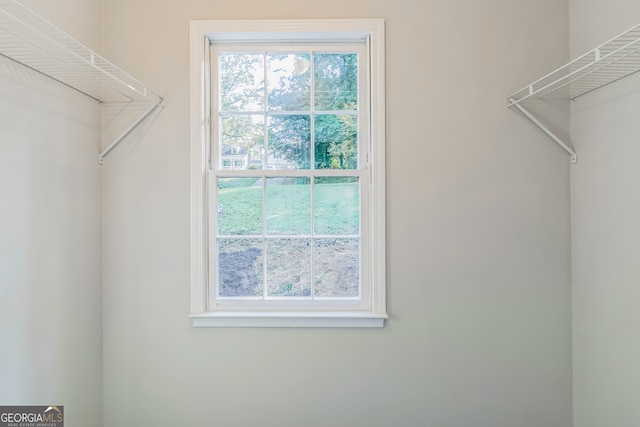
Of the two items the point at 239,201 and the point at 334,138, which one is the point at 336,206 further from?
the point at 239,201

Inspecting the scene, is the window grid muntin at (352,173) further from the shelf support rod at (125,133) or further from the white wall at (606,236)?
the white wall at (606,236)

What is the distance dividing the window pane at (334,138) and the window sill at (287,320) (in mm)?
751

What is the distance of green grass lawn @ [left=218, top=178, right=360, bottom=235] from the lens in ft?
6.11

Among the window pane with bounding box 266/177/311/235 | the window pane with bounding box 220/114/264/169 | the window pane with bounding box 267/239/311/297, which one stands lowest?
the window pane with bounding box 267/239/311/297

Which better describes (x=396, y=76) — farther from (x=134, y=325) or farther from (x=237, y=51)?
(x=134, y=325)

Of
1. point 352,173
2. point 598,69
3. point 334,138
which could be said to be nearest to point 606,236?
point 598,69

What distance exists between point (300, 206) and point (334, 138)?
1.29 ft

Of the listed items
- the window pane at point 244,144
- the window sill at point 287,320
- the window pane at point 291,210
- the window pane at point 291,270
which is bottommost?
the window sill at point 287,320

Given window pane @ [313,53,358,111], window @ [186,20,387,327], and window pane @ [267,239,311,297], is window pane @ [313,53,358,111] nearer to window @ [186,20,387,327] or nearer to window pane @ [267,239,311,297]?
window @ [186,20,387,327]

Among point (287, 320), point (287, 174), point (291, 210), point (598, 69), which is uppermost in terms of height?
point (598, 69)

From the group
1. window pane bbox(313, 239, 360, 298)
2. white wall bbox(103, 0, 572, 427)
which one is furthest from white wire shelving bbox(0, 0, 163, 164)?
window pane bbox(313, 239, 360, 298)

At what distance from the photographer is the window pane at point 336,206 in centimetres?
186

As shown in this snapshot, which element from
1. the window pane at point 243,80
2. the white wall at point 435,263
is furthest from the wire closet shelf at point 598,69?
the window pane at point 243,80

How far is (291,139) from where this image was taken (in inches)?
74.2
